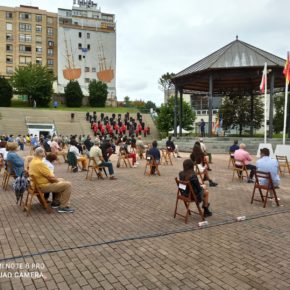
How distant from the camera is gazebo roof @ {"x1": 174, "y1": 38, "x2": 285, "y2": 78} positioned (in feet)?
75.6

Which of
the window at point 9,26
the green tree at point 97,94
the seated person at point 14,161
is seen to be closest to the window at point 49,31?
the window at point 9,26

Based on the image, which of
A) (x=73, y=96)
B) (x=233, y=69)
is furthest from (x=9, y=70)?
(x=233, y=69)

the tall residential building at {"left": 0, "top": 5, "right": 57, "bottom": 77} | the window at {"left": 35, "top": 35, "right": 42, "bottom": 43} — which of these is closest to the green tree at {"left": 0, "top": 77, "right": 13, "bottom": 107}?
the tall residential building at {"left": 0, "top": 5, "right": 57, "bottom": 77}

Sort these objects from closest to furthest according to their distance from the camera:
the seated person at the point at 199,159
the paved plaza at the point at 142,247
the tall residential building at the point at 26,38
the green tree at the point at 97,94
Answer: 1. the paved plaza at the point at 142,247
2. the seated person at the point at 199,159
3. the green tree at the point at 97,94
4. the tall residential building at the point at 26,38

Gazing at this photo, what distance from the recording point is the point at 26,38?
7419cm

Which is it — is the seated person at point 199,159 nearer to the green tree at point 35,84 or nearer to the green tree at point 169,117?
the green tree at point 169,117

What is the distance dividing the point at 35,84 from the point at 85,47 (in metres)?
21.0

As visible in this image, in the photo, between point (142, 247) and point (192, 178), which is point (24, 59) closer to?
point (192, 178)

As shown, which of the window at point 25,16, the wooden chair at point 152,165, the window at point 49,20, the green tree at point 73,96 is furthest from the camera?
the window at point 49,20

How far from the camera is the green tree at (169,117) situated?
146 ft

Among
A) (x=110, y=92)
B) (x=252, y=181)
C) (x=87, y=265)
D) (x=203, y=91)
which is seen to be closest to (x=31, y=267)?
(x=87, y=265)

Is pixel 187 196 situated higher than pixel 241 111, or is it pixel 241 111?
pixel 241 111

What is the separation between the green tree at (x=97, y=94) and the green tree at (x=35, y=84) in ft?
27.3

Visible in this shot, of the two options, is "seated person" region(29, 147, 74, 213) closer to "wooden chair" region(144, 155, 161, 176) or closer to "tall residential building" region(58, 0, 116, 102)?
"wooden chair" region(144, 155, 161, 176)
